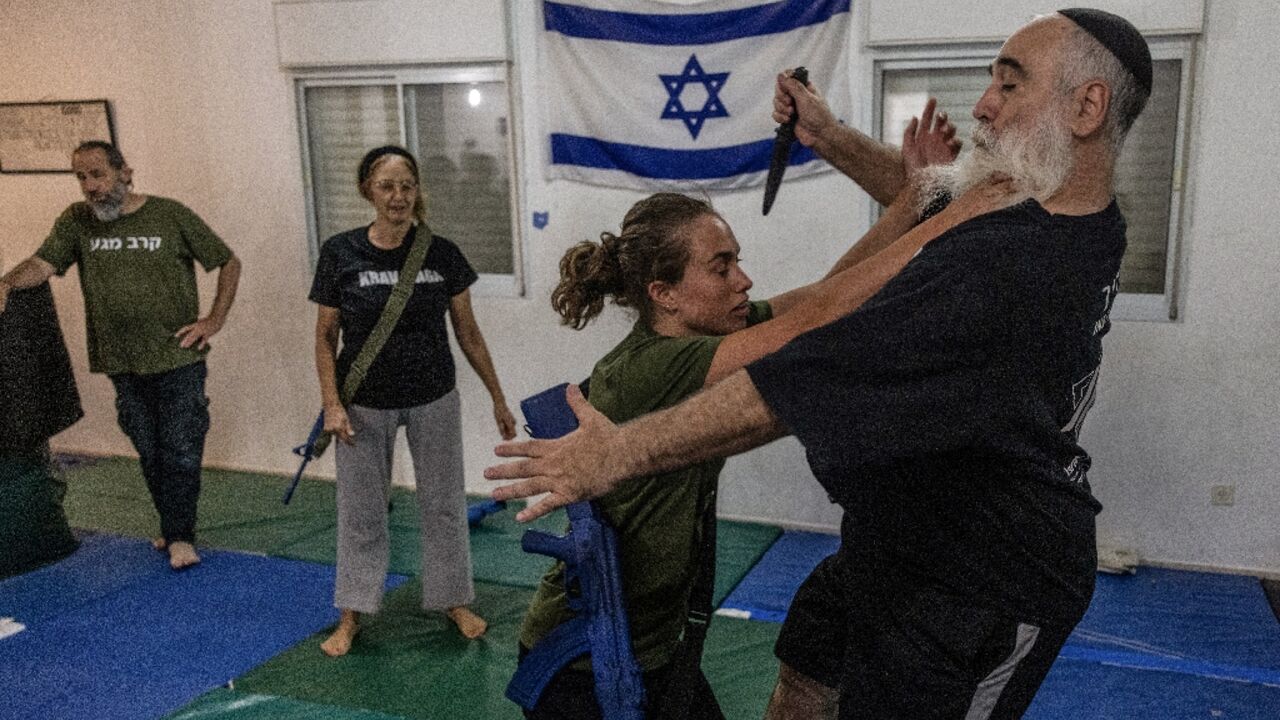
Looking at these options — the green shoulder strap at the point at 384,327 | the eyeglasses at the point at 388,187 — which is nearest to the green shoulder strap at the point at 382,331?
the green shoulder strap at the point at 384,327

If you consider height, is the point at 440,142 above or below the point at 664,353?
above

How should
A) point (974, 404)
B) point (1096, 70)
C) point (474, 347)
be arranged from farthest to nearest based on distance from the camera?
point (474, 347), point (1096, 70), point (974, 404)

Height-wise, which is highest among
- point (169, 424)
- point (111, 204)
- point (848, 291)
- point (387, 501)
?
point (111, 204)

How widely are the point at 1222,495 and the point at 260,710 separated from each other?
4.08m

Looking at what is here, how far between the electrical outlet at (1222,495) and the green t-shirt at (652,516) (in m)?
3.46

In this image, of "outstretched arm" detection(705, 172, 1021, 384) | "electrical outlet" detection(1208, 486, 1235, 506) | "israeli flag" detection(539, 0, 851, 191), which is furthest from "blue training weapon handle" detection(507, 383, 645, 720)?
"electrical outlet" detection(1208, 486, 1235, 506)

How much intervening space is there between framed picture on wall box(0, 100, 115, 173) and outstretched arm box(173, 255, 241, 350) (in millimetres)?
2203

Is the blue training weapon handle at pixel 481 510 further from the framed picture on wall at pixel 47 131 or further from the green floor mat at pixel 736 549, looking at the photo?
the framed picture on wall at pixel 47 131

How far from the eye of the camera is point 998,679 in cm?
168

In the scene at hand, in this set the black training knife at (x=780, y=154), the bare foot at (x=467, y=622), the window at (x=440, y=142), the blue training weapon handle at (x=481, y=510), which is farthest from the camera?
the window at (x=440, y=142)

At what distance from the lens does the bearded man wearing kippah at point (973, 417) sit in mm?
1421

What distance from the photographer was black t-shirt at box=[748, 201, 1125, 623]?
1.41m

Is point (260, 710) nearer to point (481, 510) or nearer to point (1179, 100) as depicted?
point (481, 510)

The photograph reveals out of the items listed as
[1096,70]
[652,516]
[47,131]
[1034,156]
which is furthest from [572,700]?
[47,131]
